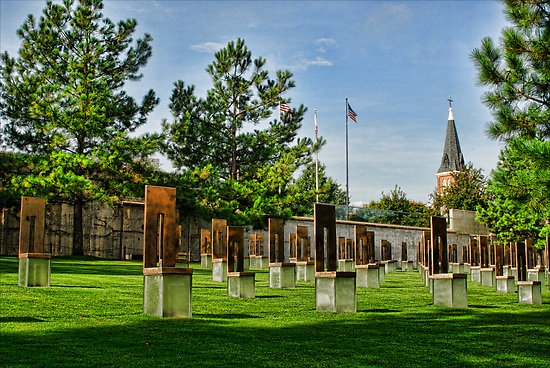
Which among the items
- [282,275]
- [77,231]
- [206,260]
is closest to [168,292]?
[282,275]

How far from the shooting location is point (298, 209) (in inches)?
1478

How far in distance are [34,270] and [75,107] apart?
57.9 feet

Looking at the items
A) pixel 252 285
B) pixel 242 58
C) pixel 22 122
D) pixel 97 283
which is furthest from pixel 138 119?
pixel 252 285

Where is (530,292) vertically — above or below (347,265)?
below

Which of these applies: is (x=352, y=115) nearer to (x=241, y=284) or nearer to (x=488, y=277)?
(x=488, y=277)

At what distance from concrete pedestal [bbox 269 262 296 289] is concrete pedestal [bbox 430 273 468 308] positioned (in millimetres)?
4301

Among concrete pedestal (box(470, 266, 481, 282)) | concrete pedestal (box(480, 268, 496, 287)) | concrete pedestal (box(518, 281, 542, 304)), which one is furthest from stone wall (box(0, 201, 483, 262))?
concrete pedestal (box(518, 281, 542, 304))

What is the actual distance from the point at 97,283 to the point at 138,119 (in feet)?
60.3

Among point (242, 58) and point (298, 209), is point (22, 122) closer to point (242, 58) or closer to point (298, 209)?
point (242, 58)

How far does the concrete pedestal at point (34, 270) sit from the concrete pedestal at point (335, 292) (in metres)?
5.45

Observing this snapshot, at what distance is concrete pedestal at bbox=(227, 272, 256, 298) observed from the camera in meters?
13.5

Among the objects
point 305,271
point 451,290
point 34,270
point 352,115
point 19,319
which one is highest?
point 352,115

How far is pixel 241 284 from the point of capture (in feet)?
44.4

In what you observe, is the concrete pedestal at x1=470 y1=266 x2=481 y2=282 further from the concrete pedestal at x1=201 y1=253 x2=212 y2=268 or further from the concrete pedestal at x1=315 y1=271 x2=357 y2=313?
the concrete pedestal at x1=315 y1=271 x2=357 y2=313
